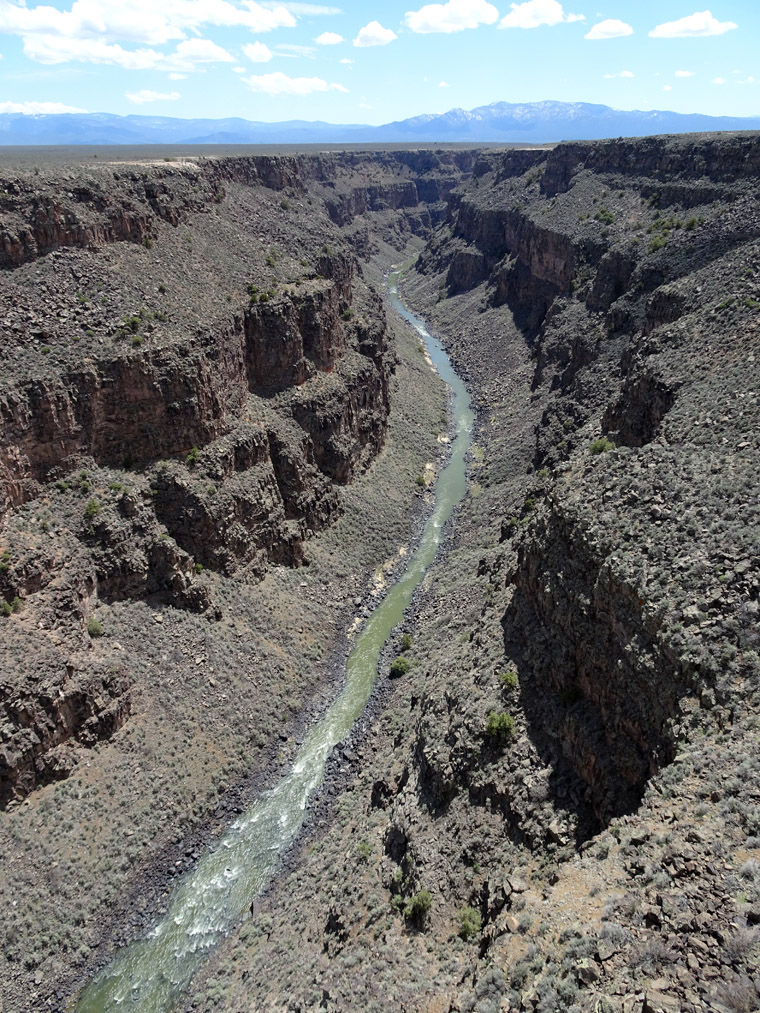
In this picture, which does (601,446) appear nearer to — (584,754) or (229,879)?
(584,754)

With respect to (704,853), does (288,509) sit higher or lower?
lower

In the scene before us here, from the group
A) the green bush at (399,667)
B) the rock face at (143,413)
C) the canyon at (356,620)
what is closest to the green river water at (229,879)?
the canyon at (356,620)

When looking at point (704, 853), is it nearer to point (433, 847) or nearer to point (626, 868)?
point (626, 868)

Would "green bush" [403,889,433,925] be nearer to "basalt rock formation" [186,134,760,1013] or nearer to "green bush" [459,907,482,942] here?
"basalt rock formation" [186,134,760,1013]

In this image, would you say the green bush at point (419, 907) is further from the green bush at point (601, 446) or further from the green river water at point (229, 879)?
the green bush at point (601, 446)

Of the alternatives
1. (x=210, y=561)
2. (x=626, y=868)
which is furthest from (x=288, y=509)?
(x=626, y=868)
